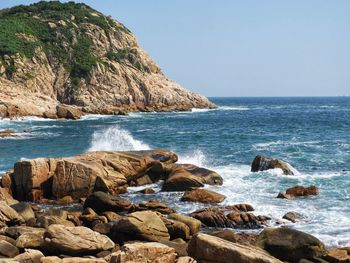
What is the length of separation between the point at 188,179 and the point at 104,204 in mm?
5972

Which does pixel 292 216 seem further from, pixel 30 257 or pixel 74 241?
pixel 30 257

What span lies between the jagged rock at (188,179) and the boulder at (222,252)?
1212 centimetres

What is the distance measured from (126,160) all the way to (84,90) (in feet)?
237

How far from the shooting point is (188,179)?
24625mm

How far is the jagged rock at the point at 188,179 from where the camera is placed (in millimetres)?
24531

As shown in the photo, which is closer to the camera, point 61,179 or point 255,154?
point 61,179

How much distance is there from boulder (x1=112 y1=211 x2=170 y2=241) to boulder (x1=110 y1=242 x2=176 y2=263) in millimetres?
3364

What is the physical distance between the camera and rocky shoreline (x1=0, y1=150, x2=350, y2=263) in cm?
1212

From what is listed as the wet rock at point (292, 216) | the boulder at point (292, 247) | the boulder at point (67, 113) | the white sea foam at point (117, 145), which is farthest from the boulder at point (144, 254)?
the boulder at point (67, 113)

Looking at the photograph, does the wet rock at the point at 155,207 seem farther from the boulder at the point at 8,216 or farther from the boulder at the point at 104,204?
the boulder at the point at 8,216

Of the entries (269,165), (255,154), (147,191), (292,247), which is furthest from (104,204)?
(255,154)

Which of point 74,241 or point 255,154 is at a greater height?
point 74,241

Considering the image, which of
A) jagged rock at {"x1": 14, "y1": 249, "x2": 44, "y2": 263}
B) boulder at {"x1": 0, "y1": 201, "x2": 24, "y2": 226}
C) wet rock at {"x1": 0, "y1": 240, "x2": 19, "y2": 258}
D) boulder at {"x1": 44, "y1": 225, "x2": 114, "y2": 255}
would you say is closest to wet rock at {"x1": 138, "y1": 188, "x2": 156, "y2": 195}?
boulder at {"x1": 0, "y1": 201, "x2": 24, "y2": 226}

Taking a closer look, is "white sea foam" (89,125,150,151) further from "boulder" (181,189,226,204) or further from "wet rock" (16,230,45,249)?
"wet rock" (16,230,45,249)
